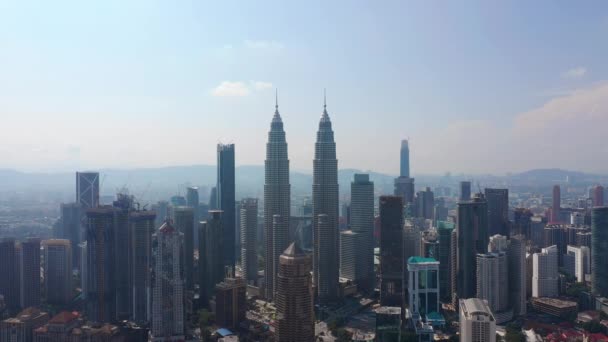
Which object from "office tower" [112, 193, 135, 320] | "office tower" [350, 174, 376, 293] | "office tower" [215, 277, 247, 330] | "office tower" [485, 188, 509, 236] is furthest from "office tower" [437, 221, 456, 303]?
"office tower" [112, 193, 135, 320]

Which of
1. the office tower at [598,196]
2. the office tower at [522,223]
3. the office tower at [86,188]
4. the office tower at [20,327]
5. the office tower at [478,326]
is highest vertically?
the office tower at [86,188]

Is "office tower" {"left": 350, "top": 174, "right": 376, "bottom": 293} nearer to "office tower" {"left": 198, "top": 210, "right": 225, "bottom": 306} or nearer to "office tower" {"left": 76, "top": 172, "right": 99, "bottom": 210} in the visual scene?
"office tower" {"left": 198, "top": 210, "right": 225, "bottom": 306}

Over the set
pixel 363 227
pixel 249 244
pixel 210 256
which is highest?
pixel 363 227

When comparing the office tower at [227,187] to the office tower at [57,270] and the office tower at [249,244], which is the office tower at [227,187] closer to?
the office tower at [249,244]

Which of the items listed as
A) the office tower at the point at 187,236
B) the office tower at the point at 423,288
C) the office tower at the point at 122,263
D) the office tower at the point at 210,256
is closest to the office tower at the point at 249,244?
the office tower at the point at 210,256

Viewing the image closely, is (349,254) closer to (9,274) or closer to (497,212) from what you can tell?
(497,212)

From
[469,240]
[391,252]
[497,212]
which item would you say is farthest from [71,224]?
[497,212]
